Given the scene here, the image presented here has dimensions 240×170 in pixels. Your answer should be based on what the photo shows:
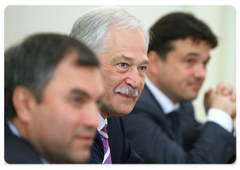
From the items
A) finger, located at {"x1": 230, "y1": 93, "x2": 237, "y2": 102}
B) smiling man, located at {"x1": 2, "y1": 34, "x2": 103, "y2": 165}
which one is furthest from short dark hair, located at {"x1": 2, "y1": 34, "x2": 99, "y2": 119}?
finger, located at {"x1": 230, "y1": 93, "x2": 237, "y2": 102}

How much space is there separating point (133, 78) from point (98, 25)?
0.60ft

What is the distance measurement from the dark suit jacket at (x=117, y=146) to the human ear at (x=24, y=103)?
0.31 m

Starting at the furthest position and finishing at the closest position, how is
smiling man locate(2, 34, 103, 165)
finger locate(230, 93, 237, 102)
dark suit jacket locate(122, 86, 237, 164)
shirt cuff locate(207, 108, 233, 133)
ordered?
1. finger locate(230, 93, 237, 102)
2. shirt cuff locate(207, 108, 233, 133)
3. dark suit jacket locate(122, 86, 237, 164)
4. smiling man locate(2, 34, 103, 165)

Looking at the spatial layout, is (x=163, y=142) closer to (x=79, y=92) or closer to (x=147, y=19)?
(x=79, y=92)

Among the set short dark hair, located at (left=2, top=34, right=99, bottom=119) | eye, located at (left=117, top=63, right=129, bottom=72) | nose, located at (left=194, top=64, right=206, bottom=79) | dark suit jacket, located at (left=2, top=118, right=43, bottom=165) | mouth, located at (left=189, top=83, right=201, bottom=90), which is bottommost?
mouth, located at (left=189, top=83, right=201, bottom=90)

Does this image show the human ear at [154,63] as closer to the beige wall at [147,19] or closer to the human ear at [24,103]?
the beige wall at [147,19]

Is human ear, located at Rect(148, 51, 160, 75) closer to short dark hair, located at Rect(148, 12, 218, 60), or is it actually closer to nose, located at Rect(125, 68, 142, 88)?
short dark hair, located at Rect(148, 12, 218, 60)

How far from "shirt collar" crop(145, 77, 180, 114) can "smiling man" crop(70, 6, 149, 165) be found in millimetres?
610

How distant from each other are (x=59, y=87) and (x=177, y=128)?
3.56 ft

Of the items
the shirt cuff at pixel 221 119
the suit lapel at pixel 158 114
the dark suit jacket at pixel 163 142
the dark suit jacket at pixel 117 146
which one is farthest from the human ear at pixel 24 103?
the shirt cuff at pixel 221 119

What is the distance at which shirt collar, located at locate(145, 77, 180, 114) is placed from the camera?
1.49 m

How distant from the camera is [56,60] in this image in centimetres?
52

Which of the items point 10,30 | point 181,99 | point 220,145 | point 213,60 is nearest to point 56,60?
point 10,30

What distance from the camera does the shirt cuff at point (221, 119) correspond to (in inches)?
51.3
